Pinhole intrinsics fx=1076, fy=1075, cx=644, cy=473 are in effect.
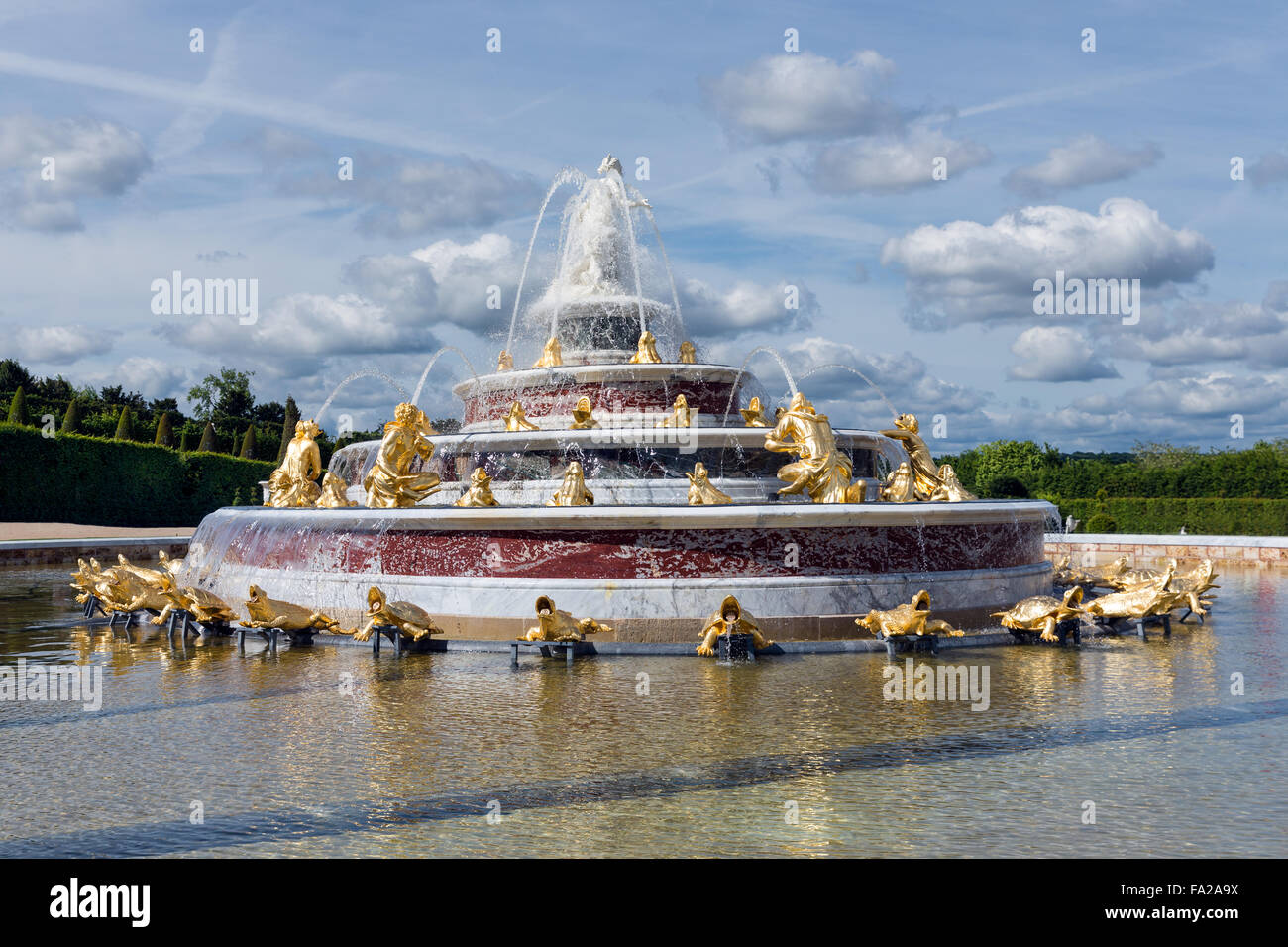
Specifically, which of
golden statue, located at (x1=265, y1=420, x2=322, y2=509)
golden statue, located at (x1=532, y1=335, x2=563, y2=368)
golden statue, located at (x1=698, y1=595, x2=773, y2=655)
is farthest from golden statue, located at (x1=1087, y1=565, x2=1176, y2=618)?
golden statue, located at (x1=532, y1=335, x2=563, y2=368)

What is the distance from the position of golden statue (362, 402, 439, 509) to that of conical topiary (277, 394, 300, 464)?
3393 cm

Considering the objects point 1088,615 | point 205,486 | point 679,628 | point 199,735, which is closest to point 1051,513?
point 1088,615

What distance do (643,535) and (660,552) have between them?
0.31m

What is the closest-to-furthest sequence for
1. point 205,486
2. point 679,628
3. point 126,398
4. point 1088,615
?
point 679,628
point 1088,615
point 205,486
point 126,398

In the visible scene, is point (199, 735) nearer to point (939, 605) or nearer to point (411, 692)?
point (411, 692)

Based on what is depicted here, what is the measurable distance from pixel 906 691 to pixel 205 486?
41.5m

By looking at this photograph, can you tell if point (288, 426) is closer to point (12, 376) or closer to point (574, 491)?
point (12, 376)

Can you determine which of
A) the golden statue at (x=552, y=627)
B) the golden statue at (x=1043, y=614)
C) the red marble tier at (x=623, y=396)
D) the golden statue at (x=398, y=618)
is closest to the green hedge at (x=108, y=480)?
the red marble tier at (x=623, y=396)

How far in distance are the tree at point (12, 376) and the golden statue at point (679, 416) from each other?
66098mm

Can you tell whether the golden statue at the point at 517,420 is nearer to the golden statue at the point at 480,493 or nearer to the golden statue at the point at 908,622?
the golden statue at the point at 480,493

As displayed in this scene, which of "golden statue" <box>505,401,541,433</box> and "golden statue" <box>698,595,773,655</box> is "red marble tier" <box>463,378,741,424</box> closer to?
"golden statue" <box>505,401,541,433</box>

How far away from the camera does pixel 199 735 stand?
8.92 meters

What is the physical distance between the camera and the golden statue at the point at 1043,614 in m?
13.9
